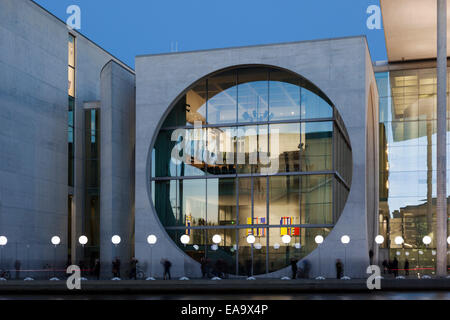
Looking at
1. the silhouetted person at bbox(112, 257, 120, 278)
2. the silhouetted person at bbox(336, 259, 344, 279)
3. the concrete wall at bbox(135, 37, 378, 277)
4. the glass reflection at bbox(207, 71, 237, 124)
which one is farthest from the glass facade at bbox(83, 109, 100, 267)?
the silhouetted person at bbox(336, 259, 344, 279)

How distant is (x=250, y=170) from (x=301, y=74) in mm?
6046

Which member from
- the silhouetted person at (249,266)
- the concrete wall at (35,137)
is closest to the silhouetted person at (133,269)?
the silhouetted person at (249,266)

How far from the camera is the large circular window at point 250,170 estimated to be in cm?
3534

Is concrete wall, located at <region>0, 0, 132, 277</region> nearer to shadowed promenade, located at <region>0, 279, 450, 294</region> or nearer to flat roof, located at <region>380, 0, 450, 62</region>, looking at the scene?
shadowed promenade, located at <region>0, 279, 450, 294</region>

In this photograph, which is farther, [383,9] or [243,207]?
[383,9]

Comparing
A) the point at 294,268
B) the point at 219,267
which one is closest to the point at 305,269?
the point at 294,268

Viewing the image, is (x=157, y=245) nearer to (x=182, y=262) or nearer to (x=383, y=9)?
(x=182, y=262)

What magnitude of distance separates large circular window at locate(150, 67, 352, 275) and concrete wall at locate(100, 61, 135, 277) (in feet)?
8.40

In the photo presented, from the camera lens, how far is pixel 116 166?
39.0 metres

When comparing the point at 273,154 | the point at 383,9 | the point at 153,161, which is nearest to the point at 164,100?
the point at 153,161

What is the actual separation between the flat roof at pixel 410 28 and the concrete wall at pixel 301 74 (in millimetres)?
6108

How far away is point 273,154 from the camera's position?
119 ft

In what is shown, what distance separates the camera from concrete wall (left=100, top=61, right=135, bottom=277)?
3822 cm
